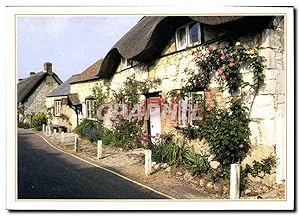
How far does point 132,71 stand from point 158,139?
62cm

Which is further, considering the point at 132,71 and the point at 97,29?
the point at 132,71

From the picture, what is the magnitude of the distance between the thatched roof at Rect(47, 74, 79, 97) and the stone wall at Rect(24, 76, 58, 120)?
0.03 meters

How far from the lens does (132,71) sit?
3.40 meters

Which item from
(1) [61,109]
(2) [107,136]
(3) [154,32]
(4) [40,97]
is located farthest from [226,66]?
(4) [40,97]

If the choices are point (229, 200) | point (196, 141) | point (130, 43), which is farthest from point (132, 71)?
point (229, 200)

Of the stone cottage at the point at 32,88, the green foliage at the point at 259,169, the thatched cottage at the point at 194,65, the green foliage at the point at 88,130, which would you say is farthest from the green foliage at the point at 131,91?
the green foliage at the point at 259,169

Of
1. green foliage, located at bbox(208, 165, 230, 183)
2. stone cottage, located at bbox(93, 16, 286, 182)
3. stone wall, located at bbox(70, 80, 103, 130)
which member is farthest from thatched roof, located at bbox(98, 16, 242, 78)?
green foliage, located at bbox(208, 165, 230, 183)

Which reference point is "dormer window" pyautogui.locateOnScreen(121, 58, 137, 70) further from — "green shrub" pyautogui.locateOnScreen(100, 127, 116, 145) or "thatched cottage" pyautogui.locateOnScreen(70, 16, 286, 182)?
"green shrub" pyautogui.locateOnScreen(100, 127, 116, 145)

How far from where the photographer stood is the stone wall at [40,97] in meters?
3.09

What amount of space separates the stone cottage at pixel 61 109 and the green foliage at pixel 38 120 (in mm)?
48

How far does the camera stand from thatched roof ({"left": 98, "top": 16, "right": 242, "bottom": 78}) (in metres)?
3.05

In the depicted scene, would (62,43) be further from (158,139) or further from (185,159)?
(185,159)

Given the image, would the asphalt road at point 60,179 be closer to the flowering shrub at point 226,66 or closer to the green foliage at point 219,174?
A: the green foliage at point 219,174

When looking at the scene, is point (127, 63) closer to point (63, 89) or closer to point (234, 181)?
point (63, 89)
